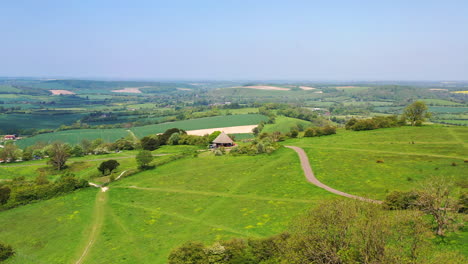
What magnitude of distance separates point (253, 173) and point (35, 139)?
118733 millimetres

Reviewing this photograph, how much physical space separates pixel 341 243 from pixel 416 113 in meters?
97.5

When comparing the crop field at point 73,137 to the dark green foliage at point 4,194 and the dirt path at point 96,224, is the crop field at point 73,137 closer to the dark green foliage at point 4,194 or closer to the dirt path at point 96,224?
the dark green foliage at point 4,194

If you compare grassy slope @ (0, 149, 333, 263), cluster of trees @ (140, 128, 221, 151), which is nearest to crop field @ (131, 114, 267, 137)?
cluster of trees @ (140, 128, 221, 151)

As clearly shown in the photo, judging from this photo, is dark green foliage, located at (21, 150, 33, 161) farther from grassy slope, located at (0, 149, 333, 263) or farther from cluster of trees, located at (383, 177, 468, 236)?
cluster of trees, located at (383, 177, 468, 236)

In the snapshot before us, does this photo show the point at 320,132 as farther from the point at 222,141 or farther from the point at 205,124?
the point at 205,124

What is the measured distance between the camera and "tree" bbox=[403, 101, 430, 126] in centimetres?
10256

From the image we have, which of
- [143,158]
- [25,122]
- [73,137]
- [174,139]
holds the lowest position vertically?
[73,137]

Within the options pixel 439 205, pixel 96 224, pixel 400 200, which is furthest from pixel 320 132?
pixel 96 224

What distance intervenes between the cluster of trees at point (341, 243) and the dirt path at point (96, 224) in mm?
16257

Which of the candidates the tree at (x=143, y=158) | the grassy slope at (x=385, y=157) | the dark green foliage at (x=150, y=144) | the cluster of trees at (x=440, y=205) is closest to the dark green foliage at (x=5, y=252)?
the tree at (x=143, y=158)

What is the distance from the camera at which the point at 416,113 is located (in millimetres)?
104375

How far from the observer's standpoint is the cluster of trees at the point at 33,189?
55875mm

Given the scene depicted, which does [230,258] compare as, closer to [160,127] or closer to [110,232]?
[110,232]

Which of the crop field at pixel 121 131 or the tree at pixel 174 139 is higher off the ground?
the tree at pixel 174 139
